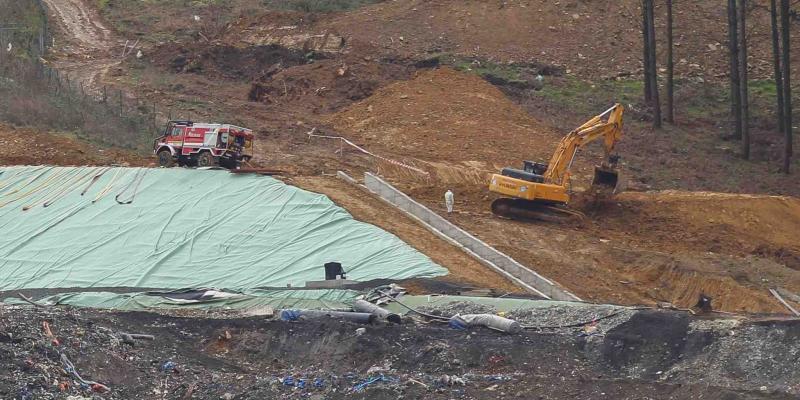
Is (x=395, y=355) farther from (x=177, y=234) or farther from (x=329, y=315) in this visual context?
(x=177, y=234)

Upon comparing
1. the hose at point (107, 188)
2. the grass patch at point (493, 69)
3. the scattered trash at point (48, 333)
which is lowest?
the scattered trash at point (48, 333)

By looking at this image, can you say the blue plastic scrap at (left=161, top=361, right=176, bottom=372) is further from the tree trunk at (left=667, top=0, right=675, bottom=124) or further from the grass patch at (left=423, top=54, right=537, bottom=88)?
the grass patch at (left=423, top=54, right=537, bottom=88)

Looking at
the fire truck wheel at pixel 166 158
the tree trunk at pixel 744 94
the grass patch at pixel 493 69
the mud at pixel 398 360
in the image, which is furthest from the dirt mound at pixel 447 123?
the mud at pixel 398 360

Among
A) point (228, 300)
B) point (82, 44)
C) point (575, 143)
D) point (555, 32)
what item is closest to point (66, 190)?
point (228, 300)

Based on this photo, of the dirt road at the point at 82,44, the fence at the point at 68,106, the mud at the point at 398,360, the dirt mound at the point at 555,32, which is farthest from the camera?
the dirt mound at the point at 555,32

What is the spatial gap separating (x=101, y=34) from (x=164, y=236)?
2588cm

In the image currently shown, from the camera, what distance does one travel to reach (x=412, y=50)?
147 ft

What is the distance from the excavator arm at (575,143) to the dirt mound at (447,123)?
5.24m

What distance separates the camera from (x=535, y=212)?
2864cm

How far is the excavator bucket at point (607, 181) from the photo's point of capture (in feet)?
95.4

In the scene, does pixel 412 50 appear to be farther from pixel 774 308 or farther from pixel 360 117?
pixel 774 308

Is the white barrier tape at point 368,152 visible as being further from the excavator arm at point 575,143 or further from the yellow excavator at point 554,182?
the excavator arm at point 575,143

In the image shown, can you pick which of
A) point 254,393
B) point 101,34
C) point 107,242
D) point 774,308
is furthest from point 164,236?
point 101,34

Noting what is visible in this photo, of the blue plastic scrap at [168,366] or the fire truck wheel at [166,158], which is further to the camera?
the fire truck wheel at [166,158]
